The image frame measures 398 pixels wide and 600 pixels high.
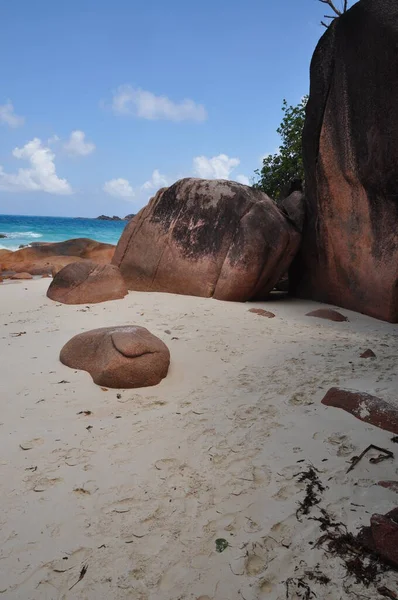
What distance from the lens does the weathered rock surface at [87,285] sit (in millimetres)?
7168

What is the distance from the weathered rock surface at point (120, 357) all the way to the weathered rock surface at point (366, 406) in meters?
1.50

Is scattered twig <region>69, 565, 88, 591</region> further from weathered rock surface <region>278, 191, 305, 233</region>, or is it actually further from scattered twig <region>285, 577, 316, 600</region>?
weathered rock surface <region>278, 191, 305, 233</region>

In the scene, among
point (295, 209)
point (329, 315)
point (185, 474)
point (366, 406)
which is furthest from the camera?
point (295, 209)

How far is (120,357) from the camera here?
12.2 ft

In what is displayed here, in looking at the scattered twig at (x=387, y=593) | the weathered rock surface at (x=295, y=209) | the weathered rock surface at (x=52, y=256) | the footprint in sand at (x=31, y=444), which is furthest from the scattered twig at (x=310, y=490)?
the weathered rock surface at (x=52, y=256)

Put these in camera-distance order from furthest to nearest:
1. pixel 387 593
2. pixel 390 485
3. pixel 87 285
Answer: pixel 87 285 → pixel 390 485 → pixel 387 593

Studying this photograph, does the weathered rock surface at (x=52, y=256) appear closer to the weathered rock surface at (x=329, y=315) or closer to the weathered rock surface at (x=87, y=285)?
the weathered rock surface at (x=87, y=285)

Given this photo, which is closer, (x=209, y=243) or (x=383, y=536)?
(x=383, y=536)

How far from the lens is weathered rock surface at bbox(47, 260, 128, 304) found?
7168mm

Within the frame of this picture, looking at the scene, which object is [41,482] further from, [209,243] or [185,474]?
[209,243]

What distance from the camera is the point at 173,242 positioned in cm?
809

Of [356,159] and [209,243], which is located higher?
[356,159]

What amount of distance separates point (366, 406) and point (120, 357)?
204 cm

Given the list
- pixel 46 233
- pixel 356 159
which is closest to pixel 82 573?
pixel 356 159
